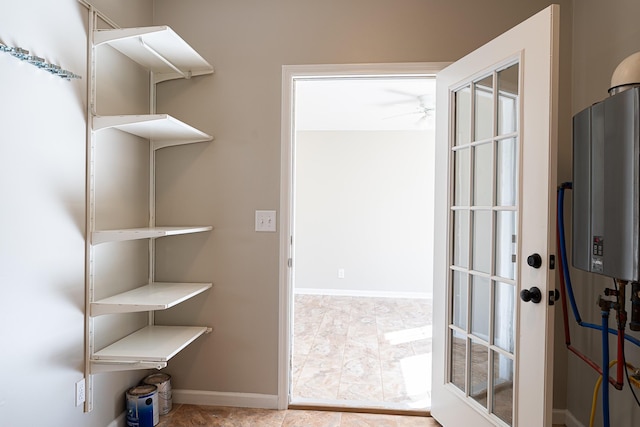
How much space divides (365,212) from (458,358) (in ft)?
12.0

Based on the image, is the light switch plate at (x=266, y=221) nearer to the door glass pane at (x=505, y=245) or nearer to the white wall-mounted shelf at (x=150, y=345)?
the white wall-mounted shelf at (x=150, y=345)

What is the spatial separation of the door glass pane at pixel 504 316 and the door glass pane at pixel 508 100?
729mm

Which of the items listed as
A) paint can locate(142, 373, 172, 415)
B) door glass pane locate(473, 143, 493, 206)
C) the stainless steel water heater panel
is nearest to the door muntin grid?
door glass pane locate(473, 143, 493, 206)

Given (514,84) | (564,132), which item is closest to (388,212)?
→ (564,132)

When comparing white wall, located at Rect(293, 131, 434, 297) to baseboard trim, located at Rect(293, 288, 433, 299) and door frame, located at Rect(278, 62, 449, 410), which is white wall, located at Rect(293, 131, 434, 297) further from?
door frame, located at Rect(278, 62, 449, 410)

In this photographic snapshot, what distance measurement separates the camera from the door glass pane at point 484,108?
1.75 meters

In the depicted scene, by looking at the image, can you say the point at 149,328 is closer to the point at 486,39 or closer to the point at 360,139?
the point at 486,39

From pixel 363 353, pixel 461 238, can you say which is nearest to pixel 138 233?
pixel 461 238

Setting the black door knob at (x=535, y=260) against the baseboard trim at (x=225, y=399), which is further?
the baseboard trim at (x=225, y=399)

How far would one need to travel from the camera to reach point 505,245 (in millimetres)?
1669

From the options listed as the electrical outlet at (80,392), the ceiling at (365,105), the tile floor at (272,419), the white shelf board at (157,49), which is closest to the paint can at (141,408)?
the tile floor at (272,419)

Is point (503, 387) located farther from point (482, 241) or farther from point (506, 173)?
point (506, 173)

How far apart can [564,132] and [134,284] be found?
263cm

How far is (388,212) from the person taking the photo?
550cm
